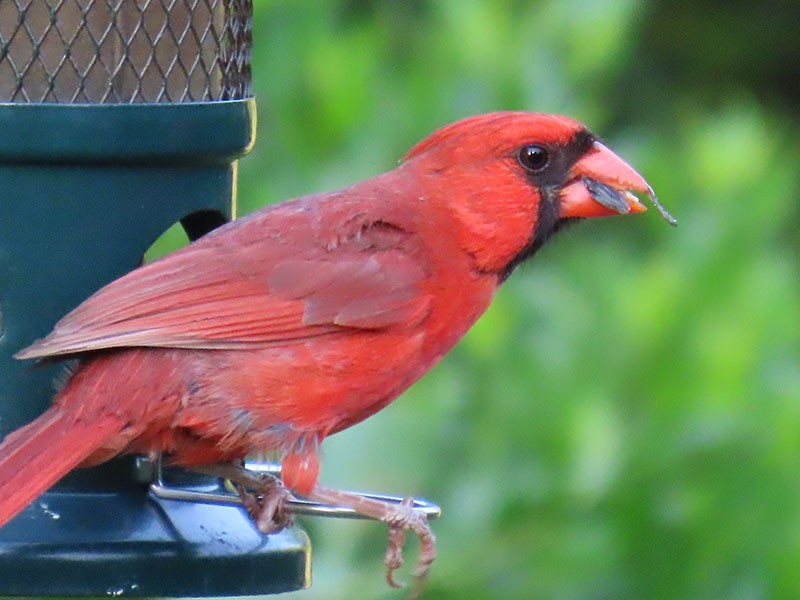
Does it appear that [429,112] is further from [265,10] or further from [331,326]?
[331,326]

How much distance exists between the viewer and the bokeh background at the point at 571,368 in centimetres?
486

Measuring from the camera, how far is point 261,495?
12.0 feet

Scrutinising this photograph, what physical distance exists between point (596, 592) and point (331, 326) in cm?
164

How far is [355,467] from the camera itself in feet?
15.8

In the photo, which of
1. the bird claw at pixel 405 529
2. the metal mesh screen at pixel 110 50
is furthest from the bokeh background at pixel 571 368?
the metal mesh screen at pixel 110 50

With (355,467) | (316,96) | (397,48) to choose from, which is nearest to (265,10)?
(316,96)

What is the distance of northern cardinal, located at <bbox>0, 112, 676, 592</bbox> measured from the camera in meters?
3.46

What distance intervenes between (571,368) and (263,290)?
1.50 meters

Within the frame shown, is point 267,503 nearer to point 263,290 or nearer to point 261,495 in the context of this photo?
point 261,495

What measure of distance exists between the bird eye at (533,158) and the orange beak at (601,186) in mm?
66

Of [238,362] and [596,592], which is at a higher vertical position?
[238,362]

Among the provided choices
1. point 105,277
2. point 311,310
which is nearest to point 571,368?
point 311,310

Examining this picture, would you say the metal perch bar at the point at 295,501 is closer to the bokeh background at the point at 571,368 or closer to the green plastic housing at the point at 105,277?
the green plastic housing at the point at 105,277

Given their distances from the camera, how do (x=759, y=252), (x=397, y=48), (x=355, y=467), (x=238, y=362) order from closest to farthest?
(x=238, y=362), (x=355, y=467), (x=759, y=252), (x=397, y=48)
